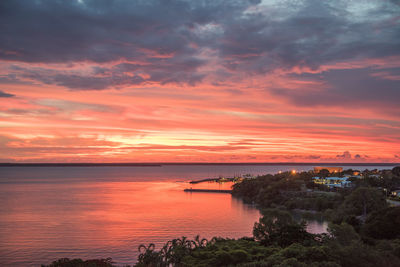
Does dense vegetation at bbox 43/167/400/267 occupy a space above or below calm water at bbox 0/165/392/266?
above

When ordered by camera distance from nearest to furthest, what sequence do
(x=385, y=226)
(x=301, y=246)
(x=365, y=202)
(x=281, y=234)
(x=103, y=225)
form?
(x=301, y=246), (x=281, y=234), (x=385, y=226), (x=365, y=202), (x=103, y=225)

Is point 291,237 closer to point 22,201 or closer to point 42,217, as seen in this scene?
point 42,217

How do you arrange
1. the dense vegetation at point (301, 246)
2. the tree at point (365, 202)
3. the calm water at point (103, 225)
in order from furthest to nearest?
the tree at point (365, 202) < the calm water at point (103, 225) < the dense vegetation at point (301, 246)

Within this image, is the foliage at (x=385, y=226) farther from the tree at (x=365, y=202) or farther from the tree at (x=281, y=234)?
the tree at (x=365, y=202)

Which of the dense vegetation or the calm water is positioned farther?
the calm water

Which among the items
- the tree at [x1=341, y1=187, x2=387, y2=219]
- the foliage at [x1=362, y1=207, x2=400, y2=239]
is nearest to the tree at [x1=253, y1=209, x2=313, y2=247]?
the foliage at [x1=362, y1=207, x2=400, y2=239]

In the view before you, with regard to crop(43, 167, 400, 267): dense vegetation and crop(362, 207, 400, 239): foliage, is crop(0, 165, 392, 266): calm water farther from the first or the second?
crop(362, 207, 400, 239): foliage

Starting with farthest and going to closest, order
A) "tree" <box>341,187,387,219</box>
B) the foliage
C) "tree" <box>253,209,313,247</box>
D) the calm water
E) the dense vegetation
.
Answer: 1. "tree" <box>341,187,387,219</box>
2. the calm water
3. the foliage
4. "tree" <box>253,209,313,247</box>
5. the dense vegetation

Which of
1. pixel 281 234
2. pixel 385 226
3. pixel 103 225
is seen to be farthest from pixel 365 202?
pixel 103 225

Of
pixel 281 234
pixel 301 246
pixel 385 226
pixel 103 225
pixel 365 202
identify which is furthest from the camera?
pixel 103 225


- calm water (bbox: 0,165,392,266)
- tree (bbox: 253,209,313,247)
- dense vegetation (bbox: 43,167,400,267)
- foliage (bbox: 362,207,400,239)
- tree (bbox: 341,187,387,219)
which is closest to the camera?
dense vegetation (bbox: 43,167,400,267)

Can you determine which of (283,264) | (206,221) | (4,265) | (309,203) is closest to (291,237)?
(283,264)

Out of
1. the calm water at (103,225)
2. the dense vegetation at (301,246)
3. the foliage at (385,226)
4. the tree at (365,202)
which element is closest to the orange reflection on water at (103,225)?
the calm water at (103,225)

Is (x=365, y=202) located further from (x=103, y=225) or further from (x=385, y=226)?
(x=103, y=225)
